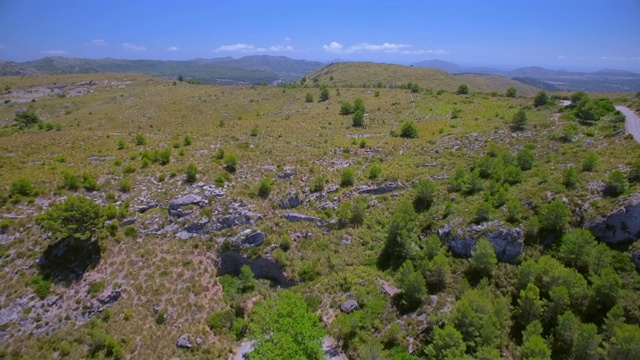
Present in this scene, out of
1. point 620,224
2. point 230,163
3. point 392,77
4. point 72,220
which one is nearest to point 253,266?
point 230,163

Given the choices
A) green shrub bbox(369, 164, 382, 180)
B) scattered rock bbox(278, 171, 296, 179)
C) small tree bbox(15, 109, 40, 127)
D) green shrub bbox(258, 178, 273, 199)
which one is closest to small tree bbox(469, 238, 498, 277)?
green shrub bbox(369, 164, 382, 180)

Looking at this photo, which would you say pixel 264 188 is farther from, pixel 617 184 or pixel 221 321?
pixel 617 184

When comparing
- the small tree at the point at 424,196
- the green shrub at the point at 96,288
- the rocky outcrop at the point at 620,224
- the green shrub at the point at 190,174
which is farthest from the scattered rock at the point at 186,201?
the rocky outcrop at the point at 620,224

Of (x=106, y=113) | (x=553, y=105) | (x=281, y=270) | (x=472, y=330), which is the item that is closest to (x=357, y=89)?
(x=553, y=105)

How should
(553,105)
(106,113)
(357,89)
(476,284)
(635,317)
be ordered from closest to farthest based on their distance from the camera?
(635,317) → (476,284) → (553,105) → (106,113) → (357,89)

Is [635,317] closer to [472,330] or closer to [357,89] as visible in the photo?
[472,330]

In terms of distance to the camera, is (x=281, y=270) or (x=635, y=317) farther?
(x=281, y=270)
